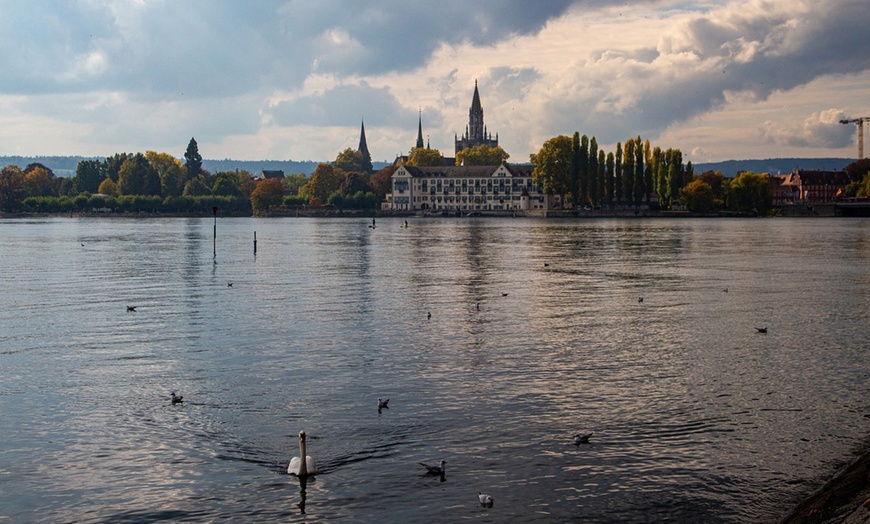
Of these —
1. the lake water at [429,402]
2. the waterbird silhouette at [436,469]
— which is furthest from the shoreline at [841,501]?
the waterbird silhouette at [436,469]

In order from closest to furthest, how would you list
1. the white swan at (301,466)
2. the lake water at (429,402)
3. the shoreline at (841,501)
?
the shoreline at (841,501)
the lake water at (429,402)
the white swan at (301,466)

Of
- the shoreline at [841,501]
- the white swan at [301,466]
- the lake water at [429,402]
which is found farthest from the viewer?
the white swan at [301,466]

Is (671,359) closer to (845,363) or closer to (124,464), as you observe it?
(845,363)

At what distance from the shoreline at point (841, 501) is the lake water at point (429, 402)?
50 centimetres

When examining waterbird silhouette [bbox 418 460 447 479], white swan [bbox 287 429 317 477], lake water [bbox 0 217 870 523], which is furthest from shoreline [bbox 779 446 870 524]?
white swan [bbox 287 429 317 477]

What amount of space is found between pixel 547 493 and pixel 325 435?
5839mm

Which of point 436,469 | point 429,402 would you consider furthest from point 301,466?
point 429,402

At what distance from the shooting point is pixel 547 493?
1742 cm

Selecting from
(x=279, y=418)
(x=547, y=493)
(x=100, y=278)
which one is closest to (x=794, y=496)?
(x=547, y=493)

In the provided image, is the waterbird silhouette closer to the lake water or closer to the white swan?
the lake water

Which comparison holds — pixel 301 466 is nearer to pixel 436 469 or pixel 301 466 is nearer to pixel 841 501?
pixel 436 469

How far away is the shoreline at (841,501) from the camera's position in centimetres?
1420

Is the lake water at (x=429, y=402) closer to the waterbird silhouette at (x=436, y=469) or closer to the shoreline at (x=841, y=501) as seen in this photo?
the waterbird silhouette at (x=436, y=469)

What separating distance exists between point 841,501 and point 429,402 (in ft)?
35.2
